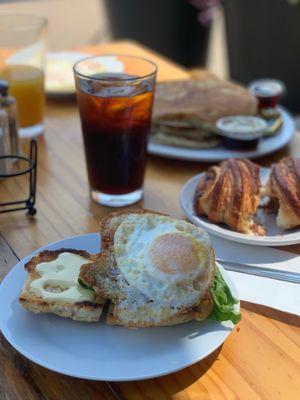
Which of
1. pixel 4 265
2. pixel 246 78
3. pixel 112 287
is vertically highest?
pixel 112 287

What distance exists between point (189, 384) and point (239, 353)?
0.34ft

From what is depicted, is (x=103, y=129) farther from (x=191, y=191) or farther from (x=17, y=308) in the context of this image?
(x=17, y=308)

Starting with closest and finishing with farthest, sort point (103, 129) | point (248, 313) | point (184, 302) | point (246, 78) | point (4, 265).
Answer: point (184, 302) < point (248, 313) < point (4, 265) < point (103, 129) < point (246, 78)

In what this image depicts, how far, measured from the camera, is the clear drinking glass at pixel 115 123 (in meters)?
1.16

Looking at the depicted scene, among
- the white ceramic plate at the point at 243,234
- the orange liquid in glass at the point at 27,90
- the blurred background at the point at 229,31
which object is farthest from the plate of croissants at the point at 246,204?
the blurred background at the point at 229,31

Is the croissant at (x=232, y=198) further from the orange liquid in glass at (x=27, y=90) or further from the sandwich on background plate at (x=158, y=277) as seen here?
the orange liquid in glass at (x=27, y=90)

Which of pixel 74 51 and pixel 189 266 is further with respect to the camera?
pixel 74 51

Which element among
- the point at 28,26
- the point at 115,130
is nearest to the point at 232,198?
Result: the point at 115,130

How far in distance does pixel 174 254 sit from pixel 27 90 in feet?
2.97

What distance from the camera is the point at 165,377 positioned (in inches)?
31.8

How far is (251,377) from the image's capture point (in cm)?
81

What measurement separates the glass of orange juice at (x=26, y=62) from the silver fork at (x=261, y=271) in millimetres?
798

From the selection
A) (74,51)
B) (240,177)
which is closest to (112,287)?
(240,177)

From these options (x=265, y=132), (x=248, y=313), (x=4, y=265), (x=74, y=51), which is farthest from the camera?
(x=74, y=51)
